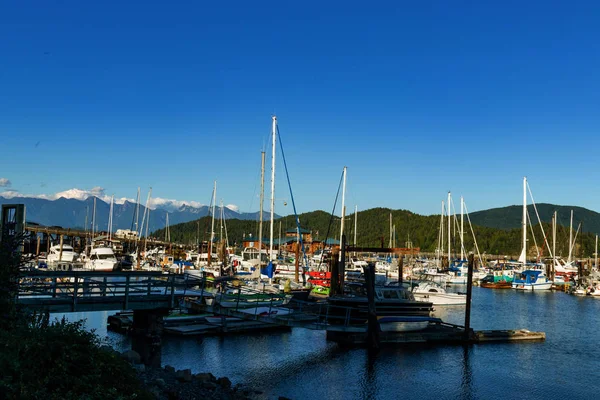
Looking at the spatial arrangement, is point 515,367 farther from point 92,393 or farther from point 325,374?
point 92,393

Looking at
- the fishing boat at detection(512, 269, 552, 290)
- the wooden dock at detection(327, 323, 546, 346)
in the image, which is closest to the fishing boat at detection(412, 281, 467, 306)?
the wooden dock at detection(327, 323, 546, 346)

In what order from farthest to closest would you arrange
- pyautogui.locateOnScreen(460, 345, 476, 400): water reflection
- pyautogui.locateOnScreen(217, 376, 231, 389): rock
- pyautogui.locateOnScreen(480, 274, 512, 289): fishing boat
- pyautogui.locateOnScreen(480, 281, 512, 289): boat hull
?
pyautogui.locateOnScreen(480, 274, 512, 289): fishing boat → pyautogui.locateOnScreen(480, 281, 512, 289): boat hull → pyautogui.locateOnScreen(460, 345, 476, 400): water reflection → pyautogui.locateOnScreen(217, 376, 231, 389): rock

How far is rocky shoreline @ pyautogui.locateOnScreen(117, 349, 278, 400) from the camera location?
19.5 meters

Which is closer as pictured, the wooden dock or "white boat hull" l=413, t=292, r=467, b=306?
the wooden dock

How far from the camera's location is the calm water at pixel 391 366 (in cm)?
2806

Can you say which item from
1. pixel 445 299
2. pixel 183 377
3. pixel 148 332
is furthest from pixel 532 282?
pixel 183 377

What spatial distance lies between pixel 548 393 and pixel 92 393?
23.9 metres

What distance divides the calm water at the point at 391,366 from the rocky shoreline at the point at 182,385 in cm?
296

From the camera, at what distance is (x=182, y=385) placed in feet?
70.4

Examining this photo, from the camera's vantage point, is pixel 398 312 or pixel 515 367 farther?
pixel 398 312

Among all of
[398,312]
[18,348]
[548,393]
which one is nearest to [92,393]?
[18,348]

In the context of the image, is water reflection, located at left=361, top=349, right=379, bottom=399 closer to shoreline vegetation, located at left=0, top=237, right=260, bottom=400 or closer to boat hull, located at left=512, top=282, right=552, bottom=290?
shoreline vegetation, located at left=0, top=237, right=260, bottom=400

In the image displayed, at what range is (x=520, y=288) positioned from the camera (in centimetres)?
8712

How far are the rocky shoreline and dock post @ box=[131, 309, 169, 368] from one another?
2.97m
